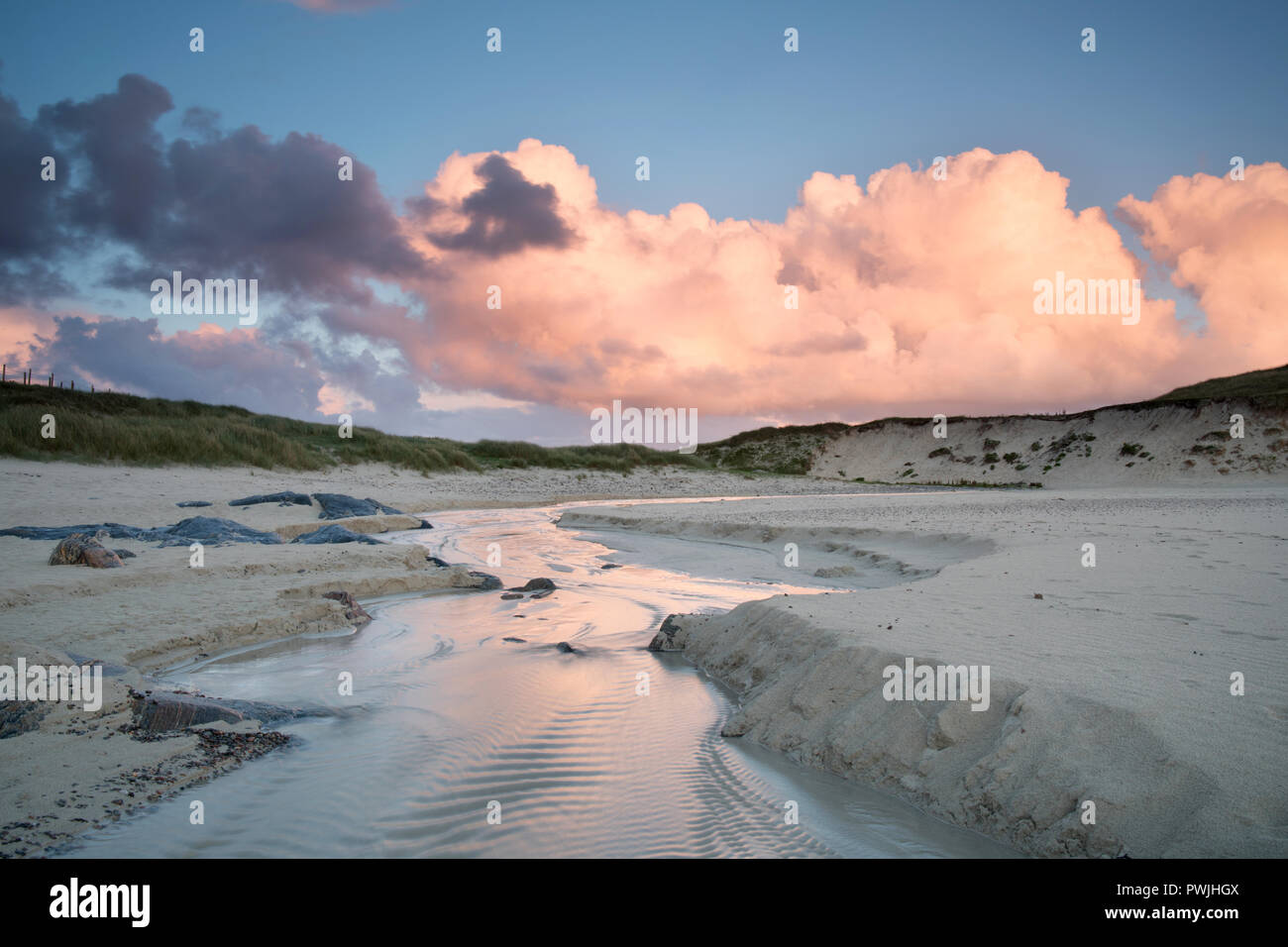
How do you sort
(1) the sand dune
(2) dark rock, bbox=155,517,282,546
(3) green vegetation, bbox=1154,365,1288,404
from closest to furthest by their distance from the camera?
(2) dark rock, bbox=155,517,282,546 → (1) the sand dune → (3) green vegetation, bbox=1154,365,1288,404

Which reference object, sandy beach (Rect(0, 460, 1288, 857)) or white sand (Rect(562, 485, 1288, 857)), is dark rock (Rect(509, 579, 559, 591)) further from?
white sand (Rect(562, 485, 1288, 857))

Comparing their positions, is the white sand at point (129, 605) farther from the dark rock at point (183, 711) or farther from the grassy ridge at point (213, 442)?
the grassy ridge at point (213, 442)

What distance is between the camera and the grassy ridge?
2155 cm

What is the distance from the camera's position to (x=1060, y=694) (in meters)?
3.44

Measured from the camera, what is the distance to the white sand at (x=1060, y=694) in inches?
106

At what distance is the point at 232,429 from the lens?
28.4m

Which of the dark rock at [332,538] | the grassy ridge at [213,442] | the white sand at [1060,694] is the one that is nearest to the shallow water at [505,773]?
the white sand at [1060,694]

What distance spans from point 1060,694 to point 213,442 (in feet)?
94.1

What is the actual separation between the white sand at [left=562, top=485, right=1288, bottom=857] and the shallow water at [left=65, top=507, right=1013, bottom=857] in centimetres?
26

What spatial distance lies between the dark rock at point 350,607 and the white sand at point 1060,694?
3817 mm

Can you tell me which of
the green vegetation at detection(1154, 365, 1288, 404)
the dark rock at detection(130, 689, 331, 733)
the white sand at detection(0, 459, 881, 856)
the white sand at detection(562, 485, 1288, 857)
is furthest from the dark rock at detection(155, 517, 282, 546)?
the green vegetation at detection(1154, 365, 1288, 404)

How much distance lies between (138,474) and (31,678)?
20112 mm
